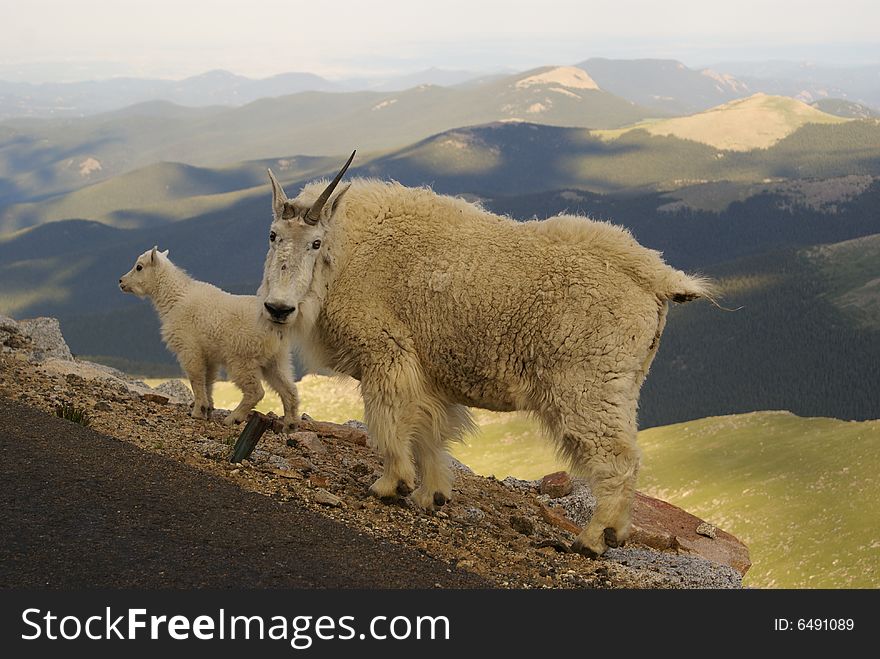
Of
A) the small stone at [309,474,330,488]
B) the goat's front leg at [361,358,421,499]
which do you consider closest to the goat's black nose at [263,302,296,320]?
the goat's front leg at [361,358,421,499]

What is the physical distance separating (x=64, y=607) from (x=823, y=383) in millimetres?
167594

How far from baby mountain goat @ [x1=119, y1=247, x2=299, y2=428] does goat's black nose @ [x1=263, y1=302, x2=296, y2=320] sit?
5226mm

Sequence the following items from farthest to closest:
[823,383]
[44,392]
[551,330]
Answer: [823,383] → [44,392] → [551,330]

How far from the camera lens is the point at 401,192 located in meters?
11.4

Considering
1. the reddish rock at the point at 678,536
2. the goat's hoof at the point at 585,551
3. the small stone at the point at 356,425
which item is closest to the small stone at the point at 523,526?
the goat's hoof at the point at 585,551

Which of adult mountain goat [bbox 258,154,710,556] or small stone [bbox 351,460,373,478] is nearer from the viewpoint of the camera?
adult mountain goat [bbox 258,154,710,556]

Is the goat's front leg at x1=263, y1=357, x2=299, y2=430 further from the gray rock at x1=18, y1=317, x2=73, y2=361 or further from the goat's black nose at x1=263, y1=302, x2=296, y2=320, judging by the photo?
the gray rock at x1=18, y1=317, x2=73, y2=361

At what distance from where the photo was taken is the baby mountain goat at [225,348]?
15.6 meters

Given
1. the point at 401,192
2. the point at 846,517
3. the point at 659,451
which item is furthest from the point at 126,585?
the point at 659,451

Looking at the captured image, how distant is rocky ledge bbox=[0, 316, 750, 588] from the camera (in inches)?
375

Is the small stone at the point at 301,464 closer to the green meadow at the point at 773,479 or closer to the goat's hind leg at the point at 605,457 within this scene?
the goat's hind leg at the point at 605,457

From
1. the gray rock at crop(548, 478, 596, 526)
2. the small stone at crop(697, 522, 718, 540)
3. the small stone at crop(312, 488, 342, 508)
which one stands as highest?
the small stone at crop(312, 488, 342, 508)

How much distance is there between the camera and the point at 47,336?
2509 cm

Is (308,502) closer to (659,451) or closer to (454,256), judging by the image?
(454,256)
